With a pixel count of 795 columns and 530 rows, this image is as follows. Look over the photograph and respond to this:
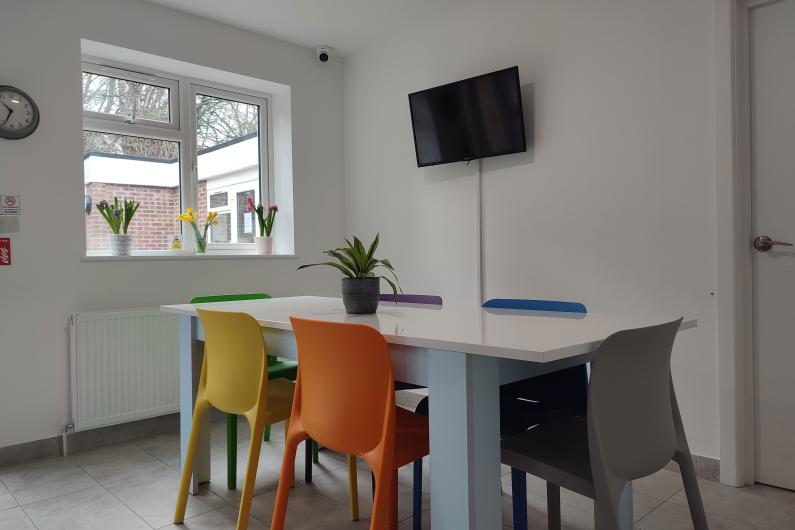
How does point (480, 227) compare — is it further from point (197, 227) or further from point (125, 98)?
point (125, 98)

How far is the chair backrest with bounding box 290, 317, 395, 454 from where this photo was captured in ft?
4.89

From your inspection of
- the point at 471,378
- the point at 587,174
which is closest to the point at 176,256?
the point at 587,174

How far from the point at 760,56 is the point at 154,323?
133 inches

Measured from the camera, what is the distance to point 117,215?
3.42m

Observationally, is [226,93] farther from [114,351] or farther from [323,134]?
[114,351]

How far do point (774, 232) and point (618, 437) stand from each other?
67.0 inches

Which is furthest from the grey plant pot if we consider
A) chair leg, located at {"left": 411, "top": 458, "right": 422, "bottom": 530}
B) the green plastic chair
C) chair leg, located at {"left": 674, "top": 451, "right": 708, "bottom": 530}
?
chair leg, located at {"left": 674, "top": 451, "right": 708, "bottom": 530}

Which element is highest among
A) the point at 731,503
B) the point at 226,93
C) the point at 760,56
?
the point at 226,93

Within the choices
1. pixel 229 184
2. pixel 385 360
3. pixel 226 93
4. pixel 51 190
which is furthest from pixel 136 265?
pixel 385 360

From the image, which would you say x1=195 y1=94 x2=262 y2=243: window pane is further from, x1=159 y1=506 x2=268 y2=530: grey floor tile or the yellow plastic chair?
x1=159 y1=506 x2=268 y2=530: grey floor tile

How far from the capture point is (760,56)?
2.49m

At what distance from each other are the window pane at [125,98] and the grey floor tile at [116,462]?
201 centimetres

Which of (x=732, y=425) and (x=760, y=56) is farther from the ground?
(x=760, y=56)

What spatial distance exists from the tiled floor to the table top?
0.81 m
